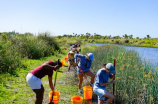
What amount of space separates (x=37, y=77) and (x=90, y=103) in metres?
2.00

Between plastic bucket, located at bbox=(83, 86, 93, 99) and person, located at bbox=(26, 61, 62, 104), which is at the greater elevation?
person, located at bbox=(26, 61, 62, 104)

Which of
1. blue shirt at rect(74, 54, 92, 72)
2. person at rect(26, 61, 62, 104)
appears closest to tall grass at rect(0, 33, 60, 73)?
blue shirt at rect(74, 54, 92, 72)

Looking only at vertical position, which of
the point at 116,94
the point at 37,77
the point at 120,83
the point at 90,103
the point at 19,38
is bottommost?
the point at 90,103

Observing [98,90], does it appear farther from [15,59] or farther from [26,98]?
[15,59]

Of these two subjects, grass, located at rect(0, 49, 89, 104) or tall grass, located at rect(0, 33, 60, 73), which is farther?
tall grass, located at rect(0, 33, 60, 73)

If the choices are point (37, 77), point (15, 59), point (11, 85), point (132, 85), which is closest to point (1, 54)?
point (15, 59)

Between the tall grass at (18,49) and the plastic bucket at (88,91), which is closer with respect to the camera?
the plastic bucket at (88,91)

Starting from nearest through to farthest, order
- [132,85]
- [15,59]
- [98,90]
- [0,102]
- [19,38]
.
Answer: [98,90] < [0,102] < [132,85] < [15,59] < [19,38]

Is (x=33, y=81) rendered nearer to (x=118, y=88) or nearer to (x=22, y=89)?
(x=22, y=89)

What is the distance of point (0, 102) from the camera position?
12.4 feet

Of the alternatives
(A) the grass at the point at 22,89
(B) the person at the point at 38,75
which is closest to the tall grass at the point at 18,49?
(A) the grass at the point at 22,89

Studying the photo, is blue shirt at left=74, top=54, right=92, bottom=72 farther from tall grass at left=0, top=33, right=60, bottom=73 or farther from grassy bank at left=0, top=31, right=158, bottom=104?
tall grass at left=0, top=33, right=60, bottom=73

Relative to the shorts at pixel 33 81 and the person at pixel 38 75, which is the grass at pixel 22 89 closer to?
the person at pixel 38 75

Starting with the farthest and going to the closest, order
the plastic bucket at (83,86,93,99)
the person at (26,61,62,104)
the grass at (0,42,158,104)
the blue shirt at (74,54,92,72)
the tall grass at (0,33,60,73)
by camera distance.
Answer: the tall grass at (0,33,60,73)
the blue shirt at (74,54,92,72)
the plastic bucket at (83,86,93,99)
the grass at (0,42,158,104)
the person at (26,61,62,104)
